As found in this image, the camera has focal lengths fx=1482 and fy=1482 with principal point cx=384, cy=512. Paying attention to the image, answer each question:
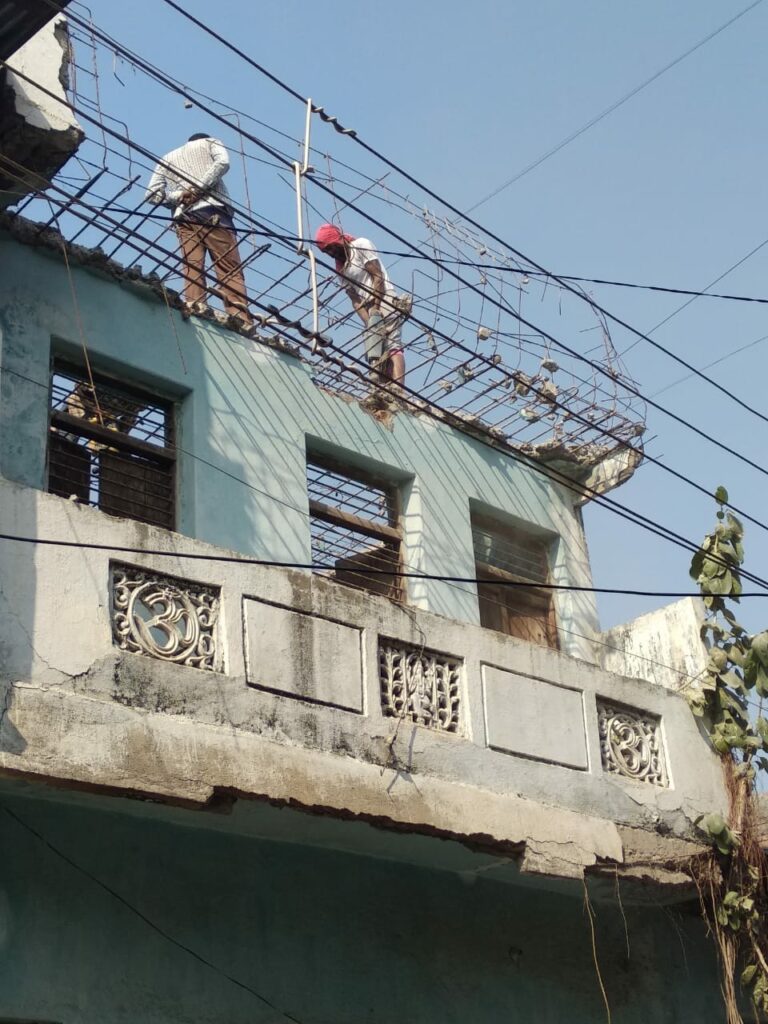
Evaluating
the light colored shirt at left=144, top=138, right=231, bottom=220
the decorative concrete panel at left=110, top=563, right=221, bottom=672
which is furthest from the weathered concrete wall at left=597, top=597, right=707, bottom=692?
the light colored shirt at left=144, top=138, right=231, bottom=220

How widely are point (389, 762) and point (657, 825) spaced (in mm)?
2447

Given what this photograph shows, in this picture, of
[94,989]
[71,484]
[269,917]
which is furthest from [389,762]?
[71,484]

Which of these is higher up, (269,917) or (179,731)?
(179,731)

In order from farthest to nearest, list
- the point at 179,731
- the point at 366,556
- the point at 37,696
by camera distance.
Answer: the point at 366,556, the point at 179,731, the point at 37,696

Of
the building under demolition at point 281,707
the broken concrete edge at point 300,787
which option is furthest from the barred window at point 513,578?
the broken concrete edge at point 300,787

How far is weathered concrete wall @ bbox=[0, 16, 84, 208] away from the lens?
9.23 meters

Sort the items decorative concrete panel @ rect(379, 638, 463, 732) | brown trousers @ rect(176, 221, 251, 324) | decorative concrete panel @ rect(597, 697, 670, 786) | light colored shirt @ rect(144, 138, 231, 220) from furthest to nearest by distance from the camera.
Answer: light colored shirt @ rect(144, 138, 231, 220), brown trousers @ rect(176, 221, 251, 324), decorative concrete panel @ rect(597, 697, 670, 786), decorative concrete panel @ rect(379, 638, 463, 732)

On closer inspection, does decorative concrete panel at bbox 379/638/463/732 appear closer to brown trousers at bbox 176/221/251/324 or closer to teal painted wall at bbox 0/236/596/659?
teal painted wall at bbox 0/236/596/659

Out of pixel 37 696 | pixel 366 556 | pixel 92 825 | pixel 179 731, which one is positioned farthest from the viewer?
pixel 366 556

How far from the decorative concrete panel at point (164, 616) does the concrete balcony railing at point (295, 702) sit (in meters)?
0.01

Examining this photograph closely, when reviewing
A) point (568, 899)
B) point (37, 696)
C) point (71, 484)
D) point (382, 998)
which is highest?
point (71, 484)

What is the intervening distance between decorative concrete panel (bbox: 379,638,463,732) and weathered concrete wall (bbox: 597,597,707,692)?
103 inches

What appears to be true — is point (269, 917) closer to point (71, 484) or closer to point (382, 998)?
point (382, 998)

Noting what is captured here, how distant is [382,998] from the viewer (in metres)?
8.76
